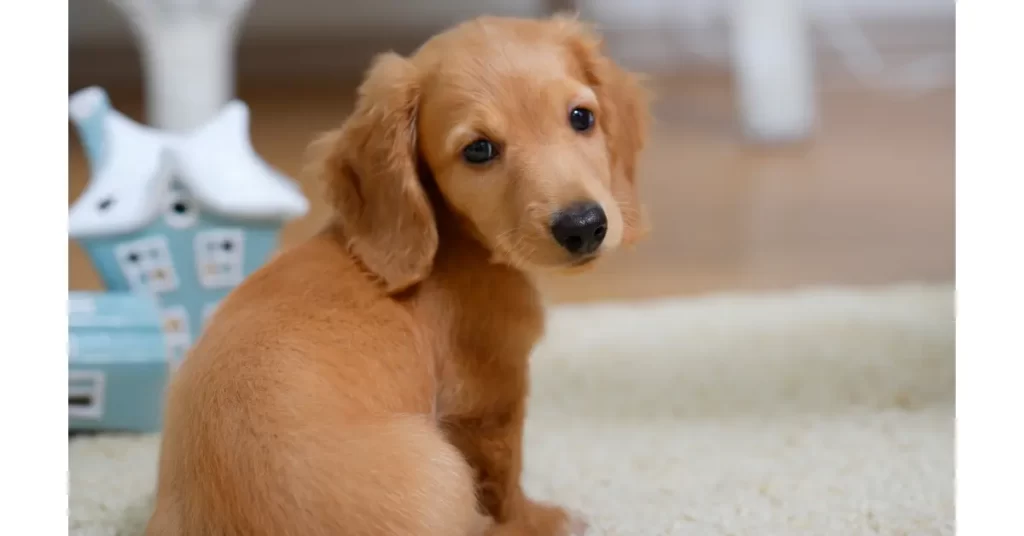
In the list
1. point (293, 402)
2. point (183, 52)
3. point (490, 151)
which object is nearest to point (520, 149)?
point (490, 151)

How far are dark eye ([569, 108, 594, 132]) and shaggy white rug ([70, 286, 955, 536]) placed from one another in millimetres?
476

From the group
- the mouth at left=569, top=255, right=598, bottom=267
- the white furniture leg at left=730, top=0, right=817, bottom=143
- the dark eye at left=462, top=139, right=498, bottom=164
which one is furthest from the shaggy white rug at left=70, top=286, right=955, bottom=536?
the white furniture leg at left=730, top=0, right=817, bottom=143

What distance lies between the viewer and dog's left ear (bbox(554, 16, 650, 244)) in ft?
4.10

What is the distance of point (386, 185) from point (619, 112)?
12.0 inches

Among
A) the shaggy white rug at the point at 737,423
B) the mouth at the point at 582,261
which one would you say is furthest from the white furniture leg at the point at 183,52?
the mouth at the point at 582,261

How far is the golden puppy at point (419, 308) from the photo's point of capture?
0.96 m

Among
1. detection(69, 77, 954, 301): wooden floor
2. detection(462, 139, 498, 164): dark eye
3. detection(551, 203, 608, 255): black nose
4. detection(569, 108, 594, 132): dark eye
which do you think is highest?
detection(569, 108, 594, 132): dark eye

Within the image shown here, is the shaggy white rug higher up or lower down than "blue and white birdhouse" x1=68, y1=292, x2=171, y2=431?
lower down

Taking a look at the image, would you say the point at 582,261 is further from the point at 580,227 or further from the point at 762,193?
the point at 762,193

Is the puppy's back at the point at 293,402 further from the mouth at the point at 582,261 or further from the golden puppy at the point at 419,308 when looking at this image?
the mouth at the point at 582,261

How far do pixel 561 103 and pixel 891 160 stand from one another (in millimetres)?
2741

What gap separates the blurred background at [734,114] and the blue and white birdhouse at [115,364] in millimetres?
382

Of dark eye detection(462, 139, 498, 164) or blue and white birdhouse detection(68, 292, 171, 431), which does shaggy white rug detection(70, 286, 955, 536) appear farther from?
dark eye detection(462, 139, 498, 164)

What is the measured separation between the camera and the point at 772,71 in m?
3.59
